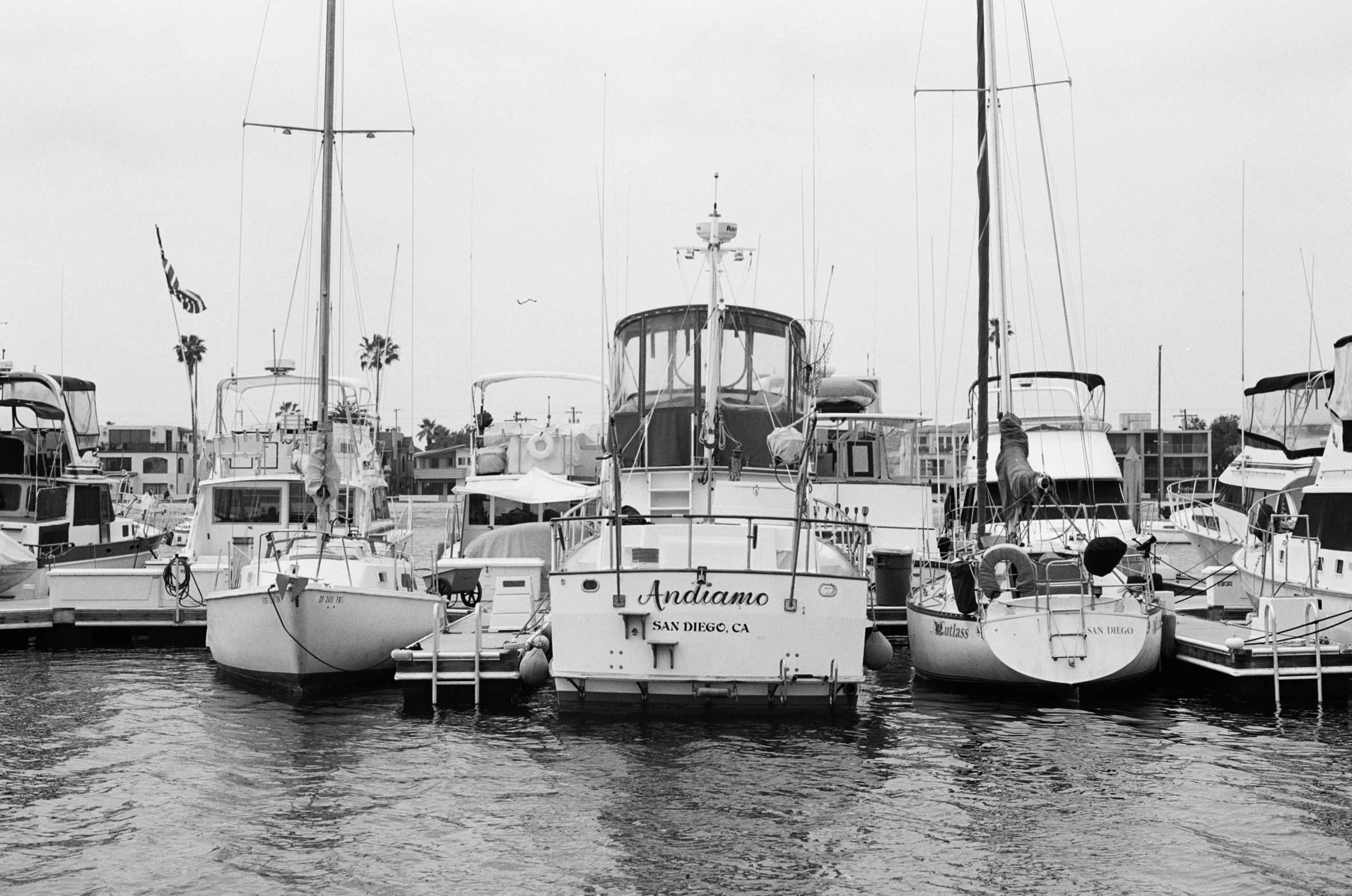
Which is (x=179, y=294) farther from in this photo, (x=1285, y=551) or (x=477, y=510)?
(x=1285, y=551)

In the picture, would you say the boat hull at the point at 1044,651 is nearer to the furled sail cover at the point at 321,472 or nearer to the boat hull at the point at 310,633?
the boat hull at the point at 310,633

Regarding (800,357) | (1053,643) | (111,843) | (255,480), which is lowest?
(111,843)

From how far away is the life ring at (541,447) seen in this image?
1238 inches

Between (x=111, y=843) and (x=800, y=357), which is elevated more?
(x=800, y=357)

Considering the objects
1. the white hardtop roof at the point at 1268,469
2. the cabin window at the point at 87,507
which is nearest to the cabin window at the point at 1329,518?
the white hardtop roof at the point at 1268,469

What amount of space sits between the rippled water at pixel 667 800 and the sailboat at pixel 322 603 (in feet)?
2.93

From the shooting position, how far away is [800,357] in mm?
19609

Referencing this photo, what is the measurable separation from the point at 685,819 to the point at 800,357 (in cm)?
961

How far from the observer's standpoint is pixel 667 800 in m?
12.1

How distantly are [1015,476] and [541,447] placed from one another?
1499 cm

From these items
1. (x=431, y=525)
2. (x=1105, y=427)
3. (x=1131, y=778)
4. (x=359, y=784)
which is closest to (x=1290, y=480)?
(x=1105, y=427)

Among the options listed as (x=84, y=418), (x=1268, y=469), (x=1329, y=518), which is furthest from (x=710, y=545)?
A: (x=84, y=418)

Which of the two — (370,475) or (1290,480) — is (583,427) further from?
(1290,480)

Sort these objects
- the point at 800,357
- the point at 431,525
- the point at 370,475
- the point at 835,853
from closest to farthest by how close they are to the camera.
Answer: the point at 835,853 < the point at 800,357 < the point at 370,475 < the point at 431,525
